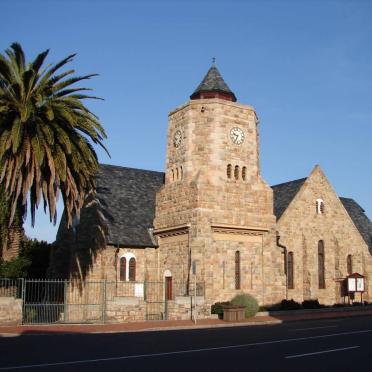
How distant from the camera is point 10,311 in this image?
89.6 ft

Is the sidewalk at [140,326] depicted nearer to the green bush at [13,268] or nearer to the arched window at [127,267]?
the green bush at [13,268]

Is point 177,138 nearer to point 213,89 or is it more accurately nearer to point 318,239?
point 213,89

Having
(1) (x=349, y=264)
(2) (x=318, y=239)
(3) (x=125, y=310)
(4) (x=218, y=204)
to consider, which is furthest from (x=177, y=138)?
(1) (x=349, y=264)

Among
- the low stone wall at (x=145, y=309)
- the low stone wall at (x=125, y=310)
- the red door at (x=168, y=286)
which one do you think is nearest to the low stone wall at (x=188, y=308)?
the low stone wall at (x=145, y=309)

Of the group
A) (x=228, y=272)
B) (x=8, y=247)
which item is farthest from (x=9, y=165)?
(x=228, y=272)

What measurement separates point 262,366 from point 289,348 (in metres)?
3.83

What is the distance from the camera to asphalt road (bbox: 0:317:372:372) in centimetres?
1285

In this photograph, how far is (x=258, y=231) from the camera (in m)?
36.9

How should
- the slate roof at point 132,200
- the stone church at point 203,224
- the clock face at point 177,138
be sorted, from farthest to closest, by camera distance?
1. the clock face at point 177,138
2. the slate roof at point 132,200
3. the stone church at point 203,224

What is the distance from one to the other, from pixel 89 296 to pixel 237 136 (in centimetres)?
1493

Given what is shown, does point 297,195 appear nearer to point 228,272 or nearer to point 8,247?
point 228,272

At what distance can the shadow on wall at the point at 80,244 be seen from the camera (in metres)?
36.3

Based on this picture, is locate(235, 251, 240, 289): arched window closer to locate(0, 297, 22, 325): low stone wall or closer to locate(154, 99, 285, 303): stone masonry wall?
locate(154, 99, 285, 303): stone masonry wall

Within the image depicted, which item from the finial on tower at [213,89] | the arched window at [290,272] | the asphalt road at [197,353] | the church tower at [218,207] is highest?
the finial on tower at [213,89]
